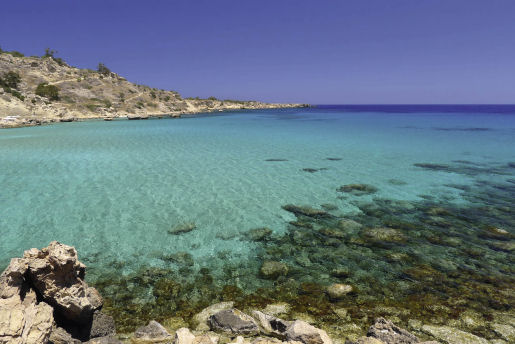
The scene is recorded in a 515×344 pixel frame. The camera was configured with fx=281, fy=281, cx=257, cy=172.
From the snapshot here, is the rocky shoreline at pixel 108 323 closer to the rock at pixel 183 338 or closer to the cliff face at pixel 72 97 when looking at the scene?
the rock at pixel 183 338

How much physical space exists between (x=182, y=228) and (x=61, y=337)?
247 inches

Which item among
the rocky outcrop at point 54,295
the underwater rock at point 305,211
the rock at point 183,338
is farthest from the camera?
the underwater rock at point 305,211

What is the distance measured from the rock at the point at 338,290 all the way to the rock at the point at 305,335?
190 cm

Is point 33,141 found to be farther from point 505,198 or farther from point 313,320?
point 505,198

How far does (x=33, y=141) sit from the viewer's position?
32688 mm

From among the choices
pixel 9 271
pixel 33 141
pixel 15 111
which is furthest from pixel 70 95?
pixel 9 271

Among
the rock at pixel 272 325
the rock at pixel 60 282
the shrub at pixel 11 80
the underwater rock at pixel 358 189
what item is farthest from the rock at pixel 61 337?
the shrub at pixel 11 80

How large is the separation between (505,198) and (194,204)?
15779 mm

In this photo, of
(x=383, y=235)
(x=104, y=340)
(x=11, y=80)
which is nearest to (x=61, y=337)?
(x=104, y=340)

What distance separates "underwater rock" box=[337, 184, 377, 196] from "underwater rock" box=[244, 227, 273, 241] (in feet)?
→ 21.5

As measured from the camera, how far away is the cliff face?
199ft

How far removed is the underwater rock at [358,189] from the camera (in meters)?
15.6

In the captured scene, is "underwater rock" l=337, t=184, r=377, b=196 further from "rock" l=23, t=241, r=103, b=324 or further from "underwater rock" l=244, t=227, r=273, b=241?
"rock" l=23, t=241, r=103, b=324

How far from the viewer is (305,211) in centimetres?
1290
